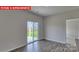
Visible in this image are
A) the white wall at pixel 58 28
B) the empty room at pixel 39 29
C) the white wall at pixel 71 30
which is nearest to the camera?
the empty room at pixel 39 29

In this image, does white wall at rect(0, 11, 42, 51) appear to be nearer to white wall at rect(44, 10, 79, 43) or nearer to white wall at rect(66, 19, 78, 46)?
white wall at rect(44, 10, 79, 43)

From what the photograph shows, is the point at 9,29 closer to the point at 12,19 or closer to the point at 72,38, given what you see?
the point at 12,19

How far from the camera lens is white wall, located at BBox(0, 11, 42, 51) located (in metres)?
3.53

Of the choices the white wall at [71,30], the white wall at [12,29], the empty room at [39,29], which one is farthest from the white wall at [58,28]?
the white wall at [12,29]

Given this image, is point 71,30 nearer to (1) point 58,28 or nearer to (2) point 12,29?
(1) point 58,28

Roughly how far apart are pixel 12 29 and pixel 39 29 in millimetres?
1180

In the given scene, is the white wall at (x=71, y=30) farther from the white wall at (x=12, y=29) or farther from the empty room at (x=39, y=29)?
the white wall at (x=12, y=29)

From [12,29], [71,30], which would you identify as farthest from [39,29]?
[71,30]

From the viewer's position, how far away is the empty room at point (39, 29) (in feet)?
11.3

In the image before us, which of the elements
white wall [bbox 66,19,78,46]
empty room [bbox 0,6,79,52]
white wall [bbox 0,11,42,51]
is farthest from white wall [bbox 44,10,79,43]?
white wall [bbox 0,11,42,51]
